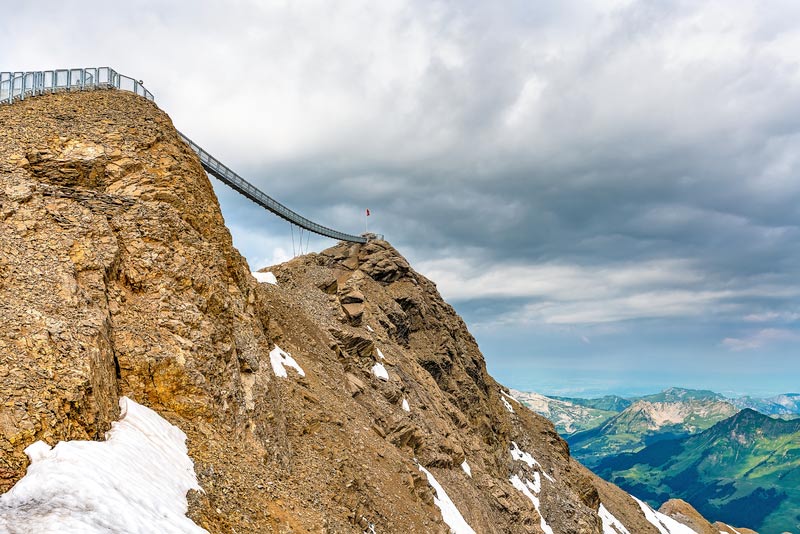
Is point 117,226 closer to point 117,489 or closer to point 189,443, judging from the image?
point 189,443

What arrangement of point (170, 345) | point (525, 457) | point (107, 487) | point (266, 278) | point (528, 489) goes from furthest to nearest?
point (525, 457) → point (528, 489) → point (266, 278) → point (170, 345) → point (107, 487)

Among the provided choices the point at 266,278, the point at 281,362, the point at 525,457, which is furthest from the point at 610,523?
the point at 281,362

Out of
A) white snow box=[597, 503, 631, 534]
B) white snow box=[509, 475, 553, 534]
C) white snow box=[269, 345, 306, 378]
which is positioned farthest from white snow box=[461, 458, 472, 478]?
white snow box=[597, 503, 631, 534]

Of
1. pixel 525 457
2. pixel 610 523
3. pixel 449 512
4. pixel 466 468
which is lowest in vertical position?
pixel 610 523

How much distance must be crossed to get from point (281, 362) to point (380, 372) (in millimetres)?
20623

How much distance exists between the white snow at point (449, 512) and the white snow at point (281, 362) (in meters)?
13.7

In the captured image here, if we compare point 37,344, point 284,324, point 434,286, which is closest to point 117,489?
point 37,344

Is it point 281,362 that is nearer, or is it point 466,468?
point 281,362

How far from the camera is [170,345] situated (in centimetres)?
2119

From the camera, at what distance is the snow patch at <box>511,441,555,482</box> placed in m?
81.3

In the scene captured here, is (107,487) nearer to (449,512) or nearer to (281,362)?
(281,362)

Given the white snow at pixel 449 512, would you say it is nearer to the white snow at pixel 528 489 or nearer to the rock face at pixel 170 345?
the rock face at pixel 170 345

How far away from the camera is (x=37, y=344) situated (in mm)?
15547

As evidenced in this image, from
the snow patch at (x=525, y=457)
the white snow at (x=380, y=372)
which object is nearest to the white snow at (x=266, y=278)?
the white snow at (x=380, y=372)
